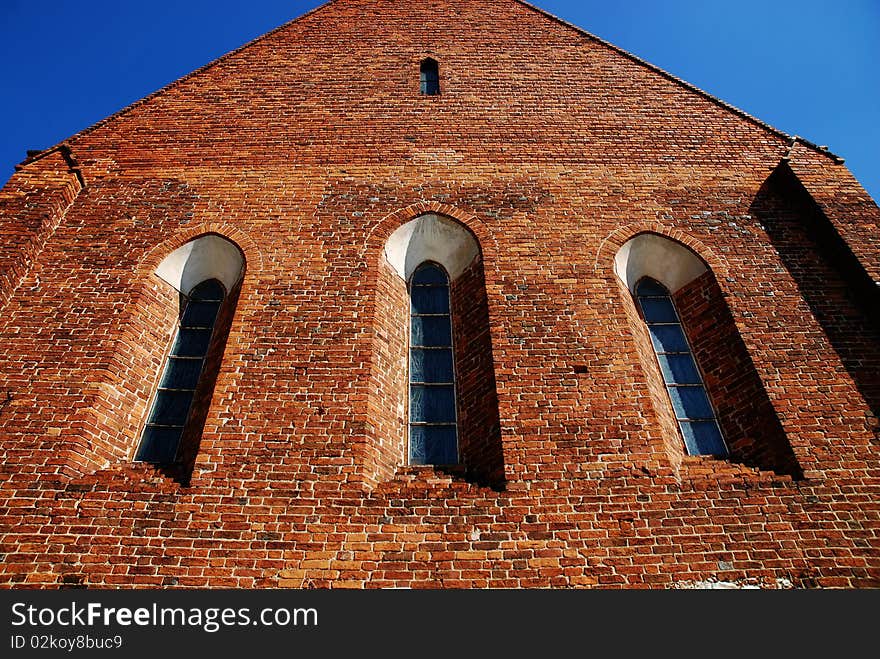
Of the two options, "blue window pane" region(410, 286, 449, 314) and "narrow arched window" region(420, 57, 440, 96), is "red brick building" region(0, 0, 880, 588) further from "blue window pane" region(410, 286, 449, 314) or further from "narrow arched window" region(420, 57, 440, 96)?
"narrow arched window" region(420, 57, 440, 96)

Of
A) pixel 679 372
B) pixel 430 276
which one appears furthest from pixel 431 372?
pixel 679 372

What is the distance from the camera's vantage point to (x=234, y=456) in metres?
4.60

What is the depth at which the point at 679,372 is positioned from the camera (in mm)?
5605

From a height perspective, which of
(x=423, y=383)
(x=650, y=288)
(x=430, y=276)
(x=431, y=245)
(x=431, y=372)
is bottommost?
(x=423, y=383)

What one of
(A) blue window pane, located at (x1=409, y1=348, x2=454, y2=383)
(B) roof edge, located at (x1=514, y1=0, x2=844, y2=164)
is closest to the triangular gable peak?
(B) roof edge, located at (x1=514, y1=0, x2=844, y2=164)

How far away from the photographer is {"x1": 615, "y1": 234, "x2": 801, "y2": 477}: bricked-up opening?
4.84m

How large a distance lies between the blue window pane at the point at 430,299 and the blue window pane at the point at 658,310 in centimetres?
202

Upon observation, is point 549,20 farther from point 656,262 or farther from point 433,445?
point 433,445

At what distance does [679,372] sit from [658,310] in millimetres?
801

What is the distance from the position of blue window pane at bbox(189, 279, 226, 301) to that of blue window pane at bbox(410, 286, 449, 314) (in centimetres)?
205

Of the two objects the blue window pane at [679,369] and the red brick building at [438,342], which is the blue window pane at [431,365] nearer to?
the red brick building at [438,342]

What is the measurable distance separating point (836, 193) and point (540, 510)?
4981mm

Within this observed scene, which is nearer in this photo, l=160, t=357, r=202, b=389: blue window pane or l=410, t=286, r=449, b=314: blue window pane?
l=160, t=357, r=202, b=389: blue window pane

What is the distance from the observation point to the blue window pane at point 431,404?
5.28 metres
